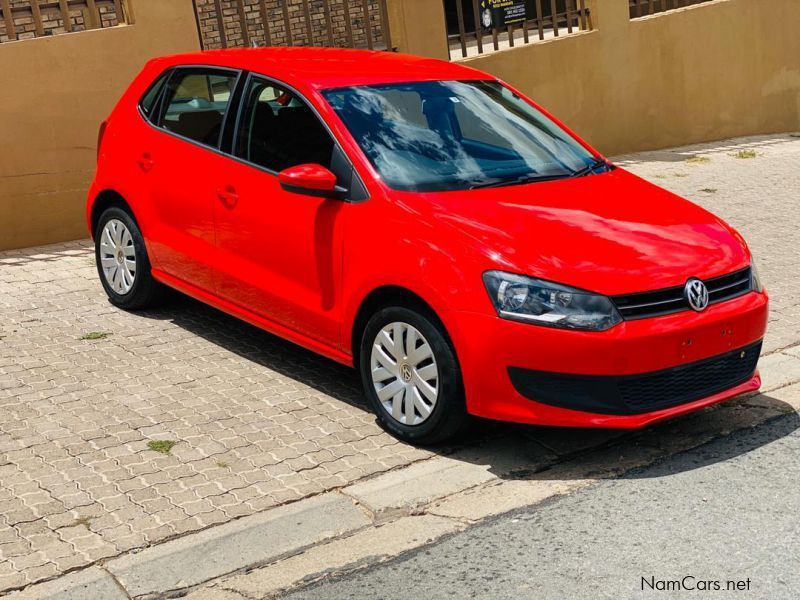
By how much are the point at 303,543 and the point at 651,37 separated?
10789 mm

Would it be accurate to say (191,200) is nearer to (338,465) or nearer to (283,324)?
(283,324)

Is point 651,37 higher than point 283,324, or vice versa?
point 651,37

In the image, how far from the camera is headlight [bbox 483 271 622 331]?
5.16 meters

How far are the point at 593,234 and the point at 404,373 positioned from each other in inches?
42.9

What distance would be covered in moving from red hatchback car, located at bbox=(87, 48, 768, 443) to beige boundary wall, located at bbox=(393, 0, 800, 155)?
5.42 metres

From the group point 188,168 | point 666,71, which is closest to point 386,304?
point 188,168

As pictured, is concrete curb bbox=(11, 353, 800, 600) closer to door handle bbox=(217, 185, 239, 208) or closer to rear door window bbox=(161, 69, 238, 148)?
door handle bbox=(217, 185, 239, 208)

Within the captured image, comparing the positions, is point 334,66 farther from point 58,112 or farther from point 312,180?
point 58,112

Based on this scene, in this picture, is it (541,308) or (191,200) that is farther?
(191,200)

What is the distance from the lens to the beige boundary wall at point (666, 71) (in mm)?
13352

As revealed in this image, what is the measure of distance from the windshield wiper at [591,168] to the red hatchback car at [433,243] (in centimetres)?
1

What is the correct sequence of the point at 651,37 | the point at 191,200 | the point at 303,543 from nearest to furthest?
the point at 303,543 → the point at 191,200 → the point at 651,37

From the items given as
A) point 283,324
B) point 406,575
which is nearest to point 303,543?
point 406,575

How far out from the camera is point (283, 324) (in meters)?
6.49
